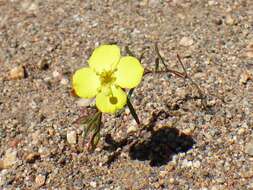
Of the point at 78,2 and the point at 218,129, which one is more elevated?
the point at 78,2

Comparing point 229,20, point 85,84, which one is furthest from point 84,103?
point 229,20

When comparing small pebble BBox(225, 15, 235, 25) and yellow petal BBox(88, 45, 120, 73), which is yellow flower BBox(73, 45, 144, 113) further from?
small pebble BBox(225, 15, 235, 25)

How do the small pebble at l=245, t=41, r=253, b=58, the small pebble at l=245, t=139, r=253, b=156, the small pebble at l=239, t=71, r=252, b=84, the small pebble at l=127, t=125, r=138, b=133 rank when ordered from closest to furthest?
the small pebble at l=245, t=139, r=253, b=156 → the small pebble at l=127, t=125, r=138, b=133 → the small pebble at l=239, t=71, r=252, b=84 → the small pebble at l=245, t=41, r=253, b=58

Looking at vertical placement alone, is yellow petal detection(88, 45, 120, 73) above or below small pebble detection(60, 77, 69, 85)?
above

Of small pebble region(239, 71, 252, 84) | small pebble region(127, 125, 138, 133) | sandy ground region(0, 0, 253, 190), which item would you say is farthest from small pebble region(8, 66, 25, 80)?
small pebble region(239, 71, 252, 84)

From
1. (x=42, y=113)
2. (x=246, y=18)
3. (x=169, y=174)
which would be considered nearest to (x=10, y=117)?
(x=42, y=113)

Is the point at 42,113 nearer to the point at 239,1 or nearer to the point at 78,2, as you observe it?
the point at 78,2
